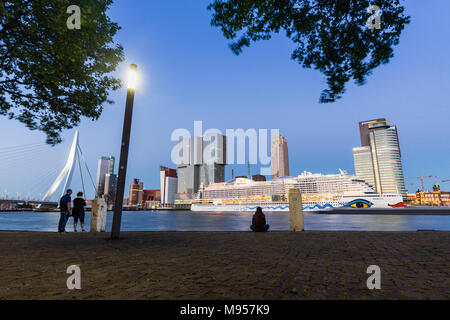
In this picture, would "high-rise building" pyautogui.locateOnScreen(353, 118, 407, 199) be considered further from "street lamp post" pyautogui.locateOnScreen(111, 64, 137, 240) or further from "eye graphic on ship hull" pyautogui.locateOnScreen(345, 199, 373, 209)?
"street lamp post" pyautogui.locateOnScreen(111, 64, 137, 240)

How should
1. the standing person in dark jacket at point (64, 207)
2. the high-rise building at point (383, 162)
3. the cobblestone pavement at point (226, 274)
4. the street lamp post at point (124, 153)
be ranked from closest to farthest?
the cobblestone pavement at point (226, 274) < the street lamp post at point (124, 153) < the standing person in dark jacket at point (64, 207) < the high-rise building at point (383, 162)

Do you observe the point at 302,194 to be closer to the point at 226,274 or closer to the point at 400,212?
the point at 400,212

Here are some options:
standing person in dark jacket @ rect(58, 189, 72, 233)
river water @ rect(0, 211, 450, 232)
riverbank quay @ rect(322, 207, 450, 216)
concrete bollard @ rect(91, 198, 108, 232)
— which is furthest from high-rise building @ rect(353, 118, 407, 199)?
standing person in dark jacket @ rect(58, 189, 72, 233)

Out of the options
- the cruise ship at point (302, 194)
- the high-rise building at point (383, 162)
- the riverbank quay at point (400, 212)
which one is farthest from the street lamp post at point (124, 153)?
the high-rise building at point (383, 162)

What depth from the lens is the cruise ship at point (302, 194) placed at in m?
69.6

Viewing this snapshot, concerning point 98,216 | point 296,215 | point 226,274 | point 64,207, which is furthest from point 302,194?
point 226,274

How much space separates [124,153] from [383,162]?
193580mm

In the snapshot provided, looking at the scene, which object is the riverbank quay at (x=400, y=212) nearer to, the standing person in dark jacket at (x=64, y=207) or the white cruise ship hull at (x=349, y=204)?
the white cruise ship hull at (x=349, y=204)

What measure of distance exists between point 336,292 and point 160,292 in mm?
2134

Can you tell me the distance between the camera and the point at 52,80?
6.87 m

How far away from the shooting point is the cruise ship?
69.6m

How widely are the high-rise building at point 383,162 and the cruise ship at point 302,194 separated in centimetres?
10445

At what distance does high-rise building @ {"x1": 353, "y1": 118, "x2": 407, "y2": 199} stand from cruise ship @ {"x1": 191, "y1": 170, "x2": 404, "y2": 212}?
104449mm

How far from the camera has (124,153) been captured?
26.2 ft
